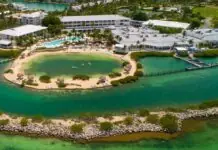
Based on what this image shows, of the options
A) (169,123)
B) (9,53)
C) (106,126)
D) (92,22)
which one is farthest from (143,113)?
(92,22)

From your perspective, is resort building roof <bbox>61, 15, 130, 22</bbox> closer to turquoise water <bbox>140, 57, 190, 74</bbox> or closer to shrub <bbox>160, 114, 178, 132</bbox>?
turquoise water <bbox>140, 57, 190, 74</bbox>

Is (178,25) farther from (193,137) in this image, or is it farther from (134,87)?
(193,137)

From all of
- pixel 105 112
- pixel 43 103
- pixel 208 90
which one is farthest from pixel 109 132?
pixel 208 90

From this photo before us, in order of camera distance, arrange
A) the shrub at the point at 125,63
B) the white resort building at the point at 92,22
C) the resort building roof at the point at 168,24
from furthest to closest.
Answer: the white resort building at the point at 92,22, the resort building roof at the point at 168,24, the shrub at the point at 125,63

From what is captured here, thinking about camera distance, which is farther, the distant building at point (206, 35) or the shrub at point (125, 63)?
the distant building at point (206, 35)

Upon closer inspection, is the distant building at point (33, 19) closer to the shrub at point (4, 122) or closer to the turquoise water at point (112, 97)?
the turquoise water at point (112, 97)

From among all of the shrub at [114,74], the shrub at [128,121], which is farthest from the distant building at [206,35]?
the shrub at [128,121]

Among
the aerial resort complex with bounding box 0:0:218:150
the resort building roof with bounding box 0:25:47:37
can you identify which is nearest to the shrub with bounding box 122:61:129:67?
the aerial resort complex with bounding box 0:0:218:150
